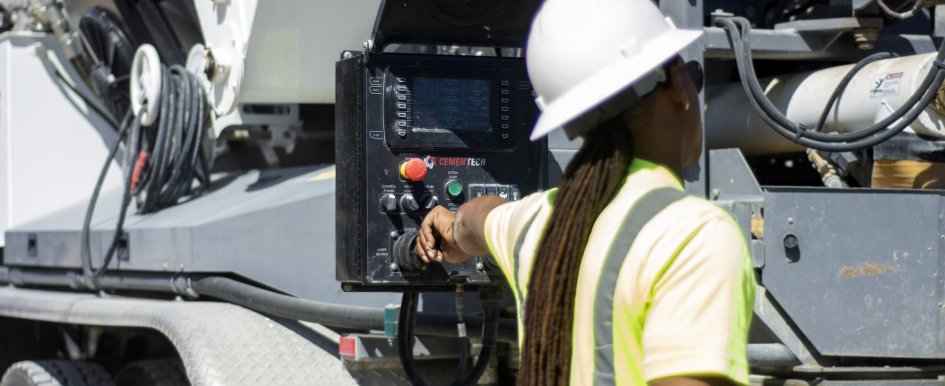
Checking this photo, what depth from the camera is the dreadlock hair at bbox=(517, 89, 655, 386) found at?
1786 millimetres

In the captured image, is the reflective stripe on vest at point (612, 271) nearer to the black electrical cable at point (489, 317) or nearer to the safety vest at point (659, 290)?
the safety vest at point (659, 290)

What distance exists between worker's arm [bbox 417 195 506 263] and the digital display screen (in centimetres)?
31

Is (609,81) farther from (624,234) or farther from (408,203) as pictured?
(408,203)

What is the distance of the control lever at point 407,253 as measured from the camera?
9.71 feet

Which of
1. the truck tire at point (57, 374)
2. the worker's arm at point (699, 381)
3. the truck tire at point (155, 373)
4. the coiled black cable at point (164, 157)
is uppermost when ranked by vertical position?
the worker's arm at point (699, 381)

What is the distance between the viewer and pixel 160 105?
14.1 ft

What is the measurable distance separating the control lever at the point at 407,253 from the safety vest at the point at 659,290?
1.21m

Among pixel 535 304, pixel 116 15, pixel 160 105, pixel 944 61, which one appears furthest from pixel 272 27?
pixel 535 304

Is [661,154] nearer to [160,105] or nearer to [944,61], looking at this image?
[944,61]

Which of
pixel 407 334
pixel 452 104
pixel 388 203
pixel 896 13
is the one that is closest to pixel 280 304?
pixel 407 334

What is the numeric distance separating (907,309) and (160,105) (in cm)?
242

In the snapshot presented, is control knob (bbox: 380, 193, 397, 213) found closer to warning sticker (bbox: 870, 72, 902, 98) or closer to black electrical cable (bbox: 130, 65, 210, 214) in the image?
warning sticker (bbox: 870, 72, 902, 98)

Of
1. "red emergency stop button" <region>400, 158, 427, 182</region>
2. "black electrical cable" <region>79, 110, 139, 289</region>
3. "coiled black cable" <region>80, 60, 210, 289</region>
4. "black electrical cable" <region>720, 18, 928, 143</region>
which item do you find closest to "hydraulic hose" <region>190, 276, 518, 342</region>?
"red emergency stop button" <region>400, 158, 427, 182</region>

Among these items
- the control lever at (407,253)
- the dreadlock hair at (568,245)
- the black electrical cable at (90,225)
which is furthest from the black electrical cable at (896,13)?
the black electrical cable at (90,225)
